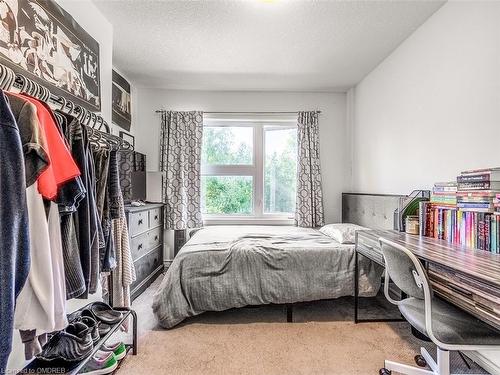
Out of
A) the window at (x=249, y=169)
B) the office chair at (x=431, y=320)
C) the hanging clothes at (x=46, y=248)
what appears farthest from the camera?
the window at (x=249, y=169)

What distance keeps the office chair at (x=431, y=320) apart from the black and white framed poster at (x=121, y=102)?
3.04 meters

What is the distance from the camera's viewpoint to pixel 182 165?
12.1 ft

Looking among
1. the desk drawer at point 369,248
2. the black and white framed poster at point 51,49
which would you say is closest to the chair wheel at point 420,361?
the desk drawer at point 369,248

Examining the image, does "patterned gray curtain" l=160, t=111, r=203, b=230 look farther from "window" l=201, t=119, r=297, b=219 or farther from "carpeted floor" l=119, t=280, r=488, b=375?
"carpeted floor" l=119, t=280, r=488, b=375

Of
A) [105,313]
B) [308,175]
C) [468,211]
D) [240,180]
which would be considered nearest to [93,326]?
[105,313]

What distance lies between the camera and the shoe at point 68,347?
1.28 metres

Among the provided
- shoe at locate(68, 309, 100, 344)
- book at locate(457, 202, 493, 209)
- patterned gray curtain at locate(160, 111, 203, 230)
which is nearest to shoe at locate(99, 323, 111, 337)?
shoe at locate(68, 309, 100, 344)

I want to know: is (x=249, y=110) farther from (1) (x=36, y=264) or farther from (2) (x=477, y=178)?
(1) (x=36, y=264)

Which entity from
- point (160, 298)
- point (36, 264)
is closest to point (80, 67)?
point (36, 264)

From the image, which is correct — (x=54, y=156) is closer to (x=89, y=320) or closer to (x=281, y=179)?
(x=89, y=320)

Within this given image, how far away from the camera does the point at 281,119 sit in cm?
384

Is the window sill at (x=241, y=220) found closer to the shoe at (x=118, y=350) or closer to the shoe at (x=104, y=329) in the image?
the shoe at (x=118, y=350)

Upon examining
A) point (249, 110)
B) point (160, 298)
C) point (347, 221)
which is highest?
point (249, 110)

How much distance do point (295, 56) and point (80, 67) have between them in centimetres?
196
